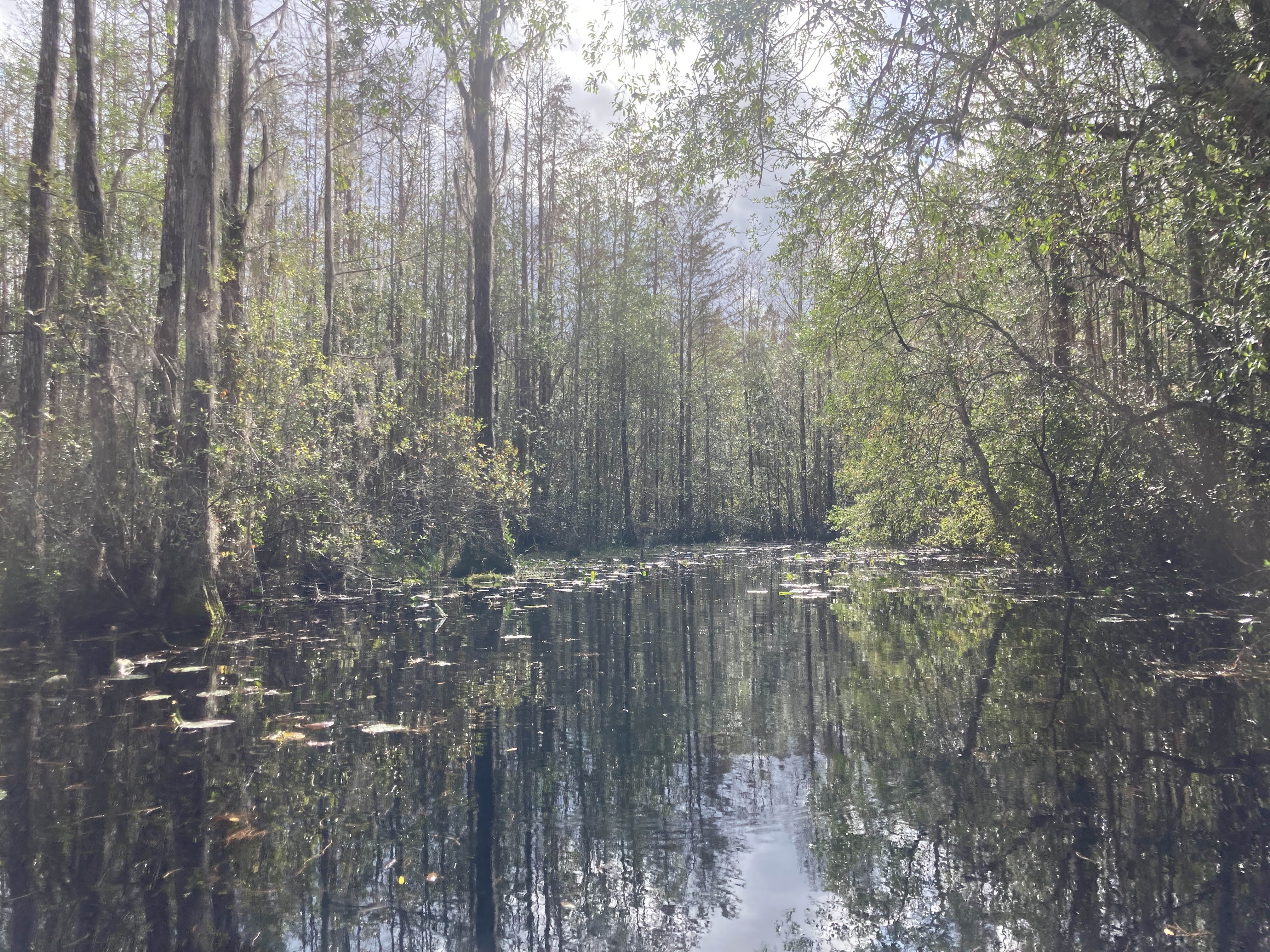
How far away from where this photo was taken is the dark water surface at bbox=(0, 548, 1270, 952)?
222 centimetres

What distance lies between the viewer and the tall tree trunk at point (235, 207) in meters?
→ 8.93

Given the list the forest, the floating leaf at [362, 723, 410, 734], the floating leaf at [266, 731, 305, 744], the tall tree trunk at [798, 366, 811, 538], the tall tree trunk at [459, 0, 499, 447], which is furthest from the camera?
the tall tree trunk at [798, 366, 811, 538]

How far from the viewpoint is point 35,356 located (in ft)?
25.6

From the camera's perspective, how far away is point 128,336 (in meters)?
7.80

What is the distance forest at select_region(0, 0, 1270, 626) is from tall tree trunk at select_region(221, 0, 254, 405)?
0.14ft

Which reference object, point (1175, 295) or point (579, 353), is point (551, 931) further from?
point (579, 353)

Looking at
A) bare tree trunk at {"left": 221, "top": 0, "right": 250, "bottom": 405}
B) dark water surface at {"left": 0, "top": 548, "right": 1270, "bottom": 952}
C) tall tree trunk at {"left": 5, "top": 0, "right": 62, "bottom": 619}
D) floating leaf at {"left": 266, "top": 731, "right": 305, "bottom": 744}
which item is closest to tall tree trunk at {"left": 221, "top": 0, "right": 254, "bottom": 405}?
bare tree trunk at {"left": 221, "top": 0, "right": 250, "bottom": 405}

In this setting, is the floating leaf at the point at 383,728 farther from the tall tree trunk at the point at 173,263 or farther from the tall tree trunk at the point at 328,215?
the tall tree trunk at the point at 328,215

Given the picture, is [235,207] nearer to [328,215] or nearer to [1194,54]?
[328,215]

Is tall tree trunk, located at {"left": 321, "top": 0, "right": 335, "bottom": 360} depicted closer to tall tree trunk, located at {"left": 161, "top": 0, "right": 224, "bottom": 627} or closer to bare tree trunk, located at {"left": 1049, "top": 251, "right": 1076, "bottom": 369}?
tall tree trunk, located at {"left": 161, "top": 0, "right": 224, "bottom": 627}

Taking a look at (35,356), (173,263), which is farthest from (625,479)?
(35,356)

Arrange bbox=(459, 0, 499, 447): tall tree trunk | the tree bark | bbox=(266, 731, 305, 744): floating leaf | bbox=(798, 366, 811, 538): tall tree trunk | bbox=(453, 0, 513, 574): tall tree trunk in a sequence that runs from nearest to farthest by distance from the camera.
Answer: bbox=(266, 731, 305, 744): floating leaf
the tree bark
bbox=(453, 0, 513, 574): tall tree trunk
bbox=(459, 0, 499, 447): tall tree trunk
bbox=(798, 366, 811, 538): tall tree trunk

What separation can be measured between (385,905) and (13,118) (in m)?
18.8

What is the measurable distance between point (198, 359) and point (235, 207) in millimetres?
3511
